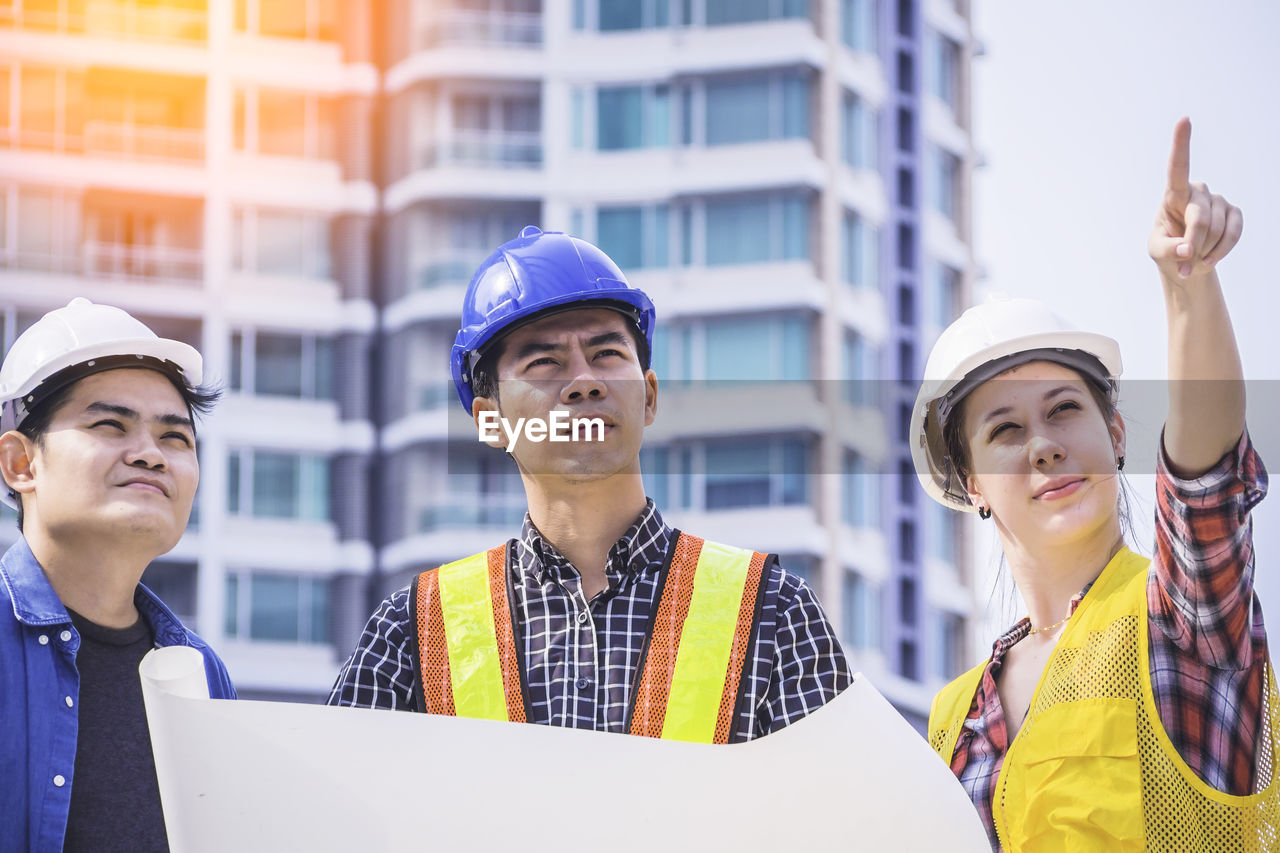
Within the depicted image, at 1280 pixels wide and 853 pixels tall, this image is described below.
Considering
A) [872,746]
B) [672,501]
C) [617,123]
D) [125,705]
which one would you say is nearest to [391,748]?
[872,746]

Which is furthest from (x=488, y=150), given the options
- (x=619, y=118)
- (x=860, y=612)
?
(x=860, y=612)

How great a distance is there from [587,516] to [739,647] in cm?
52

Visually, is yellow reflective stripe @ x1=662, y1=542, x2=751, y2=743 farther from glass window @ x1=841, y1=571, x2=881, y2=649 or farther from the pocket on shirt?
glass window @ x1=841, y1=571, x2=881, y2=649

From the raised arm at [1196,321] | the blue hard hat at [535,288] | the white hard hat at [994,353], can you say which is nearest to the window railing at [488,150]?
the white hard hat at [994,353]

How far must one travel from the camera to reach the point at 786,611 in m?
3.50

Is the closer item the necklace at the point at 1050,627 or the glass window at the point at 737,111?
the necklace at the point at 1050,627

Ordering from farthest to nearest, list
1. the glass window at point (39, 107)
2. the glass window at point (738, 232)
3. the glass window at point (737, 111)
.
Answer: the glass window at point (737, 111), the glass window at point (738, 232), the glass window at point (39, 107)

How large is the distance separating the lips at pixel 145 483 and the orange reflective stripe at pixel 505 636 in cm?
86

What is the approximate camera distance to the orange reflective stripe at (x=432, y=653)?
350 cm

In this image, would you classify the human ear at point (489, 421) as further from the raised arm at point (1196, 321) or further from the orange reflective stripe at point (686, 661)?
the raised arm at point (1196, 321)

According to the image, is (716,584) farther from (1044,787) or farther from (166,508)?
(166,508)

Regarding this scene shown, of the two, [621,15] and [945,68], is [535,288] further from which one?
[945,68]

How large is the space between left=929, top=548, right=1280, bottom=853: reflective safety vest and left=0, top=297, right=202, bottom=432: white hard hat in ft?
7.37

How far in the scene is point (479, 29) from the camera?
45.9 meters
